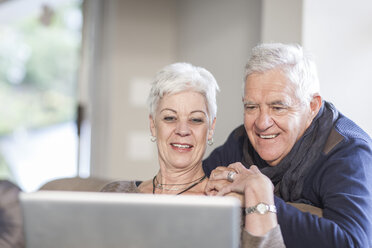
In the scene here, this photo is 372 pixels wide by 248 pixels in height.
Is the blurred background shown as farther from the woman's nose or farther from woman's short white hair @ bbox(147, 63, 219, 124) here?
the woman's nose

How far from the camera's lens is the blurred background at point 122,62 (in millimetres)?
2803

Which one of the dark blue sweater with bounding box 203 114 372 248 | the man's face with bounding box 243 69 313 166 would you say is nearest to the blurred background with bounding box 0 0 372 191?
the man's face with bounding box 243 69 313 166

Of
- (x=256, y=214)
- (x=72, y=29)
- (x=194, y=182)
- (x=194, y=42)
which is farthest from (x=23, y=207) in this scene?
(x=72, y=29)

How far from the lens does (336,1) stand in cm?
278

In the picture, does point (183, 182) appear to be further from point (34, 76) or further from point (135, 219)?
point (34, 76)

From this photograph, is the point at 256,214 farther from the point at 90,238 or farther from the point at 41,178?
the point at 41,178

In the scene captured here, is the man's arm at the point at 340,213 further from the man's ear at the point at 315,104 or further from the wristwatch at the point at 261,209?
the man's ear at the point at 315,104

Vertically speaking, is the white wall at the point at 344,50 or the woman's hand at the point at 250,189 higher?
the white wall at the point at 344,50

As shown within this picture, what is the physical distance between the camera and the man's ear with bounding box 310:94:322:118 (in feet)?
6.57

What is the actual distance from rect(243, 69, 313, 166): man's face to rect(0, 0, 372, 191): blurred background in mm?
881

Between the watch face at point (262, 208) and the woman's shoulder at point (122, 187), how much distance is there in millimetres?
662

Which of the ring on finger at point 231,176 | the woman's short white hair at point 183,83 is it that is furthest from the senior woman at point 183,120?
the ring on finger at point 231,176

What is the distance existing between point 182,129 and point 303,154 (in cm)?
45

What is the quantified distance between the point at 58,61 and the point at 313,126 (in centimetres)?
426
